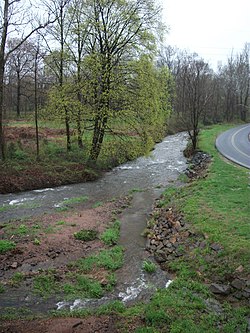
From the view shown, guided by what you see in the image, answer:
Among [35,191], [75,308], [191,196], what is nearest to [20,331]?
[75,308]

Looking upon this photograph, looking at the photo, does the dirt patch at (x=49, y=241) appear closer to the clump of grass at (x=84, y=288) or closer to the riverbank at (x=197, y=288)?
the clump of grass at (x=84, y=288)

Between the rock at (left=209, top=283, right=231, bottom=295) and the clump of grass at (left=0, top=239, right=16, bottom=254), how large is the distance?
659 cm

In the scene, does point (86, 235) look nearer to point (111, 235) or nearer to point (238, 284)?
point (111, 235)

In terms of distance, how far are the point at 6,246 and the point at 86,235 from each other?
2.91 meters

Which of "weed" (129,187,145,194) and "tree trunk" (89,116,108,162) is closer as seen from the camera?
"weed" (129,187,145,194)

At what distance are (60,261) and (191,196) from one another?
7.97 m

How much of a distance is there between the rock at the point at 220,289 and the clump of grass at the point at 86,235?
5.12m

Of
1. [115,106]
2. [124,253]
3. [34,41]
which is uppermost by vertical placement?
[34,41]

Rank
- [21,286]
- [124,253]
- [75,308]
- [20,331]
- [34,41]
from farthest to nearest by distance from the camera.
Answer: [34,41] < [124,253] < [21,286] < [75,308] < [20,331]

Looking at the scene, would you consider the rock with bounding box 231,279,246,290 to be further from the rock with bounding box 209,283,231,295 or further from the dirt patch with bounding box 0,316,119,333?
the dirt patch with bounding box 0,316,119,333

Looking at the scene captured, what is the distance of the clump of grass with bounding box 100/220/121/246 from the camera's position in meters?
11.5

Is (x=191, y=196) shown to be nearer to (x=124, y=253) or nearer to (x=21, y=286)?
(x=124, y=253)

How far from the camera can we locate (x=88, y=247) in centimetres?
1105

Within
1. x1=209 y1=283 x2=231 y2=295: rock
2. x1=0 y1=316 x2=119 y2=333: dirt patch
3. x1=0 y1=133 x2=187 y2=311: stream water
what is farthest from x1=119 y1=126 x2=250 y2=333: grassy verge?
x1=0 y1=133 x2=187 y2=311: stream water
